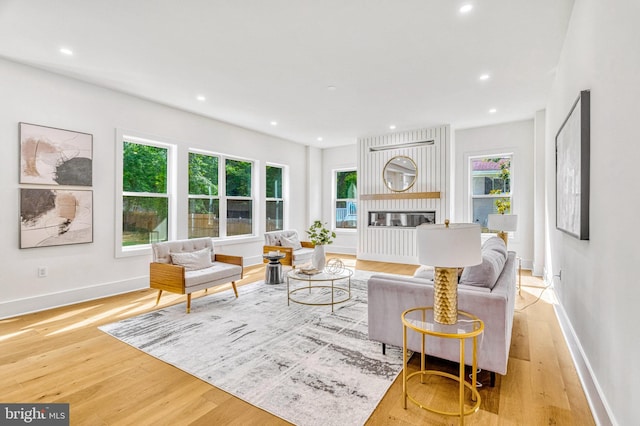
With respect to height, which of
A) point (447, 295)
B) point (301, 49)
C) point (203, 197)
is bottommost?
point (447, 295)

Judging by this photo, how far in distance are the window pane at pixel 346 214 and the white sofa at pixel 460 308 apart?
5.58 meters

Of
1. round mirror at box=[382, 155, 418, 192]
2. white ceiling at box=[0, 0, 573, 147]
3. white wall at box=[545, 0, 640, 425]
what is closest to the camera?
white wall at box=[545, 0, 640, 425]

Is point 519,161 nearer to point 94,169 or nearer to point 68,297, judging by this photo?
point 94,169

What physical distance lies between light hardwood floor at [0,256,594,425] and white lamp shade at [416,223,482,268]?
92 cm

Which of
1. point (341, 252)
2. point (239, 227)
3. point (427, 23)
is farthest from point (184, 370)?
point (341, 252)

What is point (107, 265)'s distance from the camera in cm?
429

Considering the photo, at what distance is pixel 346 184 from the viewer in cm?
838

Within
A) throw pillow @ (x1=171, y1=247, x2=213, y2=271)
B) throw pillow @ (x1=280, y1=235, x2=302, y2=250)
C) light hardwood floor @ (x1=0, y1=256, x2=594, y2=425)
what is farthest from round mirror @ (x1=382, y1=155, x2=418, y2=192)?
throw pillow @ (x1=171, y1=247, x2=213, y2=271)

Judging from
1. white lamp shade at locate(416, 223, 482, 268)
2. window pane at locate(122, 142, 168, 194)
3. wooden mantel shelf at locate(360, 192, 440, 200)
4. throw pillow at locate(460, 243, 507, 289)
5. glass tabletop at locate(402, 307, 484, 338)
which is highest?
window pane at locate(122, 142, 168, 194)

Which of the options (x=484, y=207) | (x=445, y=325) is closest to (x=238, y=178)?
(x=484, y=207)

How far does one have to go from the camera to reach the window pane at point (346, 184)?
8.26m

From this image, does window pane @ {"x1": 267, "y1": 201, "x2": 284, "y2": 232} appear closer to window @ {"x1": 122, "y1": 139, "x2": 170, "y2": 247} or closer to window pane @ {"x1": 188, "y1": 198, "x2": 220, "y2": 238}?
window pane @ {"x1": 188, "y1": 198, "x2": 220, "y2": 238}

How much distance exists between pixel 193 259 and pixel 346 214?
16.4ft

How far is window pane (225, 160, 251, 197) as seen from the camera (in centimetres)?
629
